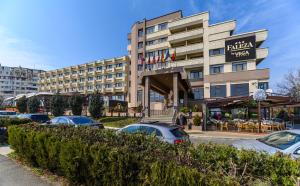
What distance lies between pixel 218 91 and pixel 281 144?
32860 mm

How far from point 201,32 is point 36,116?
1252 inches

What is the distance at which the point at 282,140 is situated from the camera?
25.7ft

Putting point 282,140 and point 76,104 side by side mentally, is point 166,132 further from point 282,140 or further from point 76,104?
point 76,104

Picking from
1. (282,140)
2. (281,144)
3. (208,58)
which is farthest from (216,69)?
(281,144)

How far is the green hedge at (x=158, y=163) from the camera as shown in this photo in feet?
11.7

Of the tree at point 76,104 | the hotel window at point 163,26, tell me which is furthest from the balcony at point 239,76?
the tree at point 76,104

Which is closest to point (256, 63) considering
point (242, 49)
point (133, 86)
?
point (242, 49)

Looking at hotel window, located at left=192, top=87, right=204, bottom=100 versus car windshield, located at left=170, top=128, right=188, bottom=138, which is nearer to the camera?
car windshield, located at left=170, top=128, right=188, bottom=138

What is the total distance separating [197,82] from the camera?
43.6m

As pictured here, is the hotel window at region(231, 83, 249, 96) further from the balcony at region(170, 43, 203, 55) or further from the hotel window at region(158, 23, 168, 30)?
the hotel window at region(158, 23, 168, 30)

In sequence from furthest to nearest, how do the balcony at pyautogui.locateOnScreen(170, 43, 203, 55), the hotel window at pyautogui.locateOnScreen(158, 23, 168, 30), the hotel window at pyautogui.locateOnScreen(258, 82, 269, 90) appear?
the hotel window at pyautogui.locateOnScreen(158, 23, 168, 30) < the balcony at pyautogui.locateOnScreen(170, 43, 203, 55) < the hotel window at pyautogui.locateOnScreen(258, 82, 269, 90)

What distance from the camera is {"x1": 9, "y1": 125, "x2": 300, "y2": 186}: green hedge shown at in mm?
3561

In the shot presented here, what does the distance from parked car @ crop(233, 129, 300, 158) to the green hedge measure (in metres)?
2.73

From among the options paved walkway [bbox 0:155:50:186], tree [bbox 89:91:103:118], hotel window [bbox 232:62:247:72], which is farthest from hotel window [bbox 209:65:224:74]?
paved walkway [bbox 0:155:50:186]
